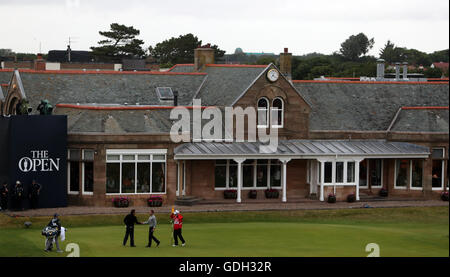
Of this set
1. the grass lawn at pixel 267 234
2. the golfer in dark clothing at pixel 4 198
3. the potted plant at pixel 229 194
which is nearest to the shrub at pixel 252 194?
the potted plant at pixel 229 194

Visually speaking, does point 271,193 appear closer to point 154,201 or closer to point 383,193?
point 383,193

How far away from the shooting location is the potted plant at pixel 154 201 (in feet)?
143

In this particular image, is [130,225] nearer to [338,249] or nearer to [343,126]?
[338,249]

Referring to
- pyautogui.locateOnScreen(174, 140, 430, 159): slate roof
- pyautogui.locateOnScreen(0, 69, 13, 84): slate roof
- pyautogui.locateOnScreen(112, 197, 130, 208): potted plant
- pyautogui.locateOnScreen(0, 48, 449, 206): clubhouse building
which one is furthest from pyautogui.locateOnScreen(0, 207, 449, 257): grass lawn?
pyautogui.locateOnScreen(0, 69, 13, 84): slate roof

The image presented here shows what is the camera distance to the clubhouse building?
43344 millimetres

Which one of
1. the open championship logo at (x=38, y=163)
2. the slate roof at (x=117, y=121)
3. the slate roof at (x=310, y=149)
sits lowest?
the open championship logo at (x=38, y=163)

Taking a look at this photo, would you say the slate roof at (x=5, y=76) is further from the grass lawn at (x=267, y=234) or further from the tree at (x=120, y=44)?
the tree at (x=120, y=44)

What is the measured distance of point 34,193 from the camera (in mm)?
41438

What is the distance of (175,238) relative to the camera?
105 ft

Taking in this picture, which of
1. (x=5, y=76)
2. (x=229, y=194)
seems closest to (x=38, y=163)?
(x=229, y=194)

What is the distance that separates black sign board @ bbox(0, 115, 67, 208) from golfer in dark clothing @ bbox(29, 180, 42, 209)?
0.69ft

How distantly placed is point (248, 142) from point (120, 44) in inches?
3330
